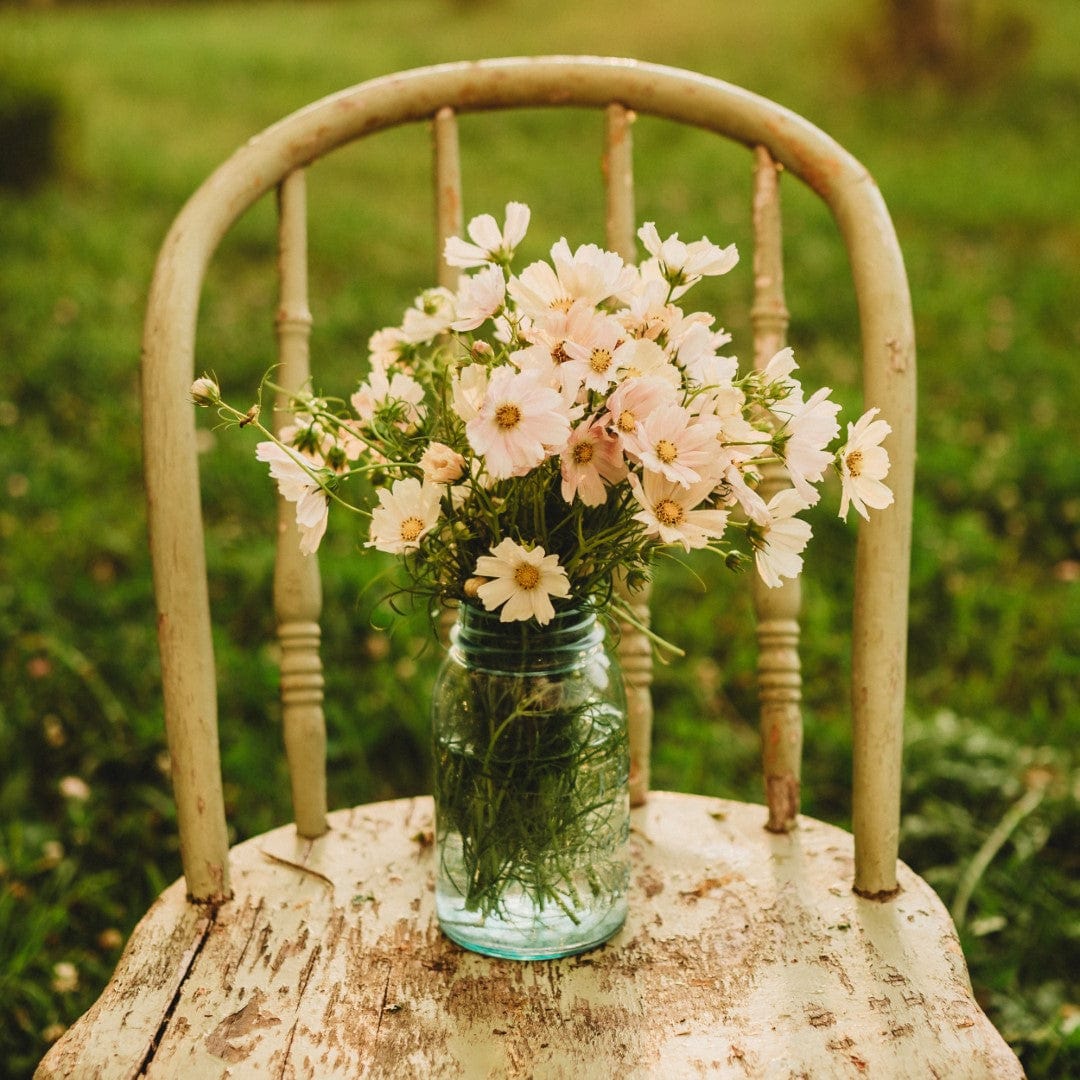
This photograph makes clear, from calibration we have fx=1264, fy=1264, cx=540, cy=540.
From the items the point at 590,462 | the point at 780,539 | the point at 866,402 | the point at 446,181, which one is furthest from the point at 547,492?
the point at 446,181

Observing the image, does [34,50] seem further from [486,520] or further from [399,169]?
[486,520]

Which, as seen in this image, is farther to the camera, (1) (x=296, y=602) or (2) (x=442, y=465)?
(1) (x=296, y=602)

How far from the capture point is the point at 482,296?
40.3 inches

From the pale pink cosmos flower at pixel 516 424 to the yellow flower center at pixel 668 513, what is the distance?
10 cm

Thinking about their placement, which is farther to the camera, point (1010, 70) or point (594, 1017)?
point (1010, 70)

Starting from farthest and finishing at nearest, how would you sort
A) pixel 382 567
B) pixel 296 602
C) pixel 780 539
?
pixel 382 567
pixel 296 602
pixel 780 539

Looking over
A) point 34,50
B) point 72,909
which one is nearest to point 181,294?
point 72,909

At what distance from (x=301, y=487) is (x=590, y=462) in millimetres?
245

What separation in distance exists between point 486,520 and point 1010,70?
7.11m

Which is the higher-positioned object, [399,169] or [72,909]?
[399,169]

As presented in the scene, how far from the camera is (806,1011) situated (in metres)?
1.11

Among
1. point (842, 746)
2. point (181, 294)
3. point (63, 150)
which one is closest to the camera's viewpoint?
point (181, 294)

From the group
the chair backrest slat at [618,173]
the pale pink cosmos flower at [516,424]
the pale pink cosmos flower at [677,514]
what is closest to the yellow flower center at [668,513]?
the pale pink cosmos flower at [677,514]

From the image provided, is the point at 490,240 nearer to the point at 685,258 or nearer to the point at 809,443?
the point at 685,258
